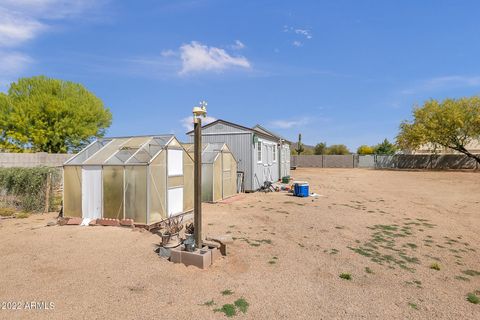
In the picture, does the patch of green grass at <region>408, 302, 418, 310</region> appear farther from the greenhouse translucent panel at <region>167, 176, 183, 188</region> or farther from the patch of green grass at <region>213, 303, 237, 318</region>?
the greenhouse translucent panel at <region>167, 176, 183, 188</region>

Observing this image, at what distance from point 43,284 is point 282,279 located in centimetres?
466

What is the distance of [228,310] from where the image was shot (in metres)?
4.36

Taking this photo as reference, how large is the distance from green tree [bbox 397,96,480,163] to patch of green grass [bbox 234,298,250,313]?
4044cm

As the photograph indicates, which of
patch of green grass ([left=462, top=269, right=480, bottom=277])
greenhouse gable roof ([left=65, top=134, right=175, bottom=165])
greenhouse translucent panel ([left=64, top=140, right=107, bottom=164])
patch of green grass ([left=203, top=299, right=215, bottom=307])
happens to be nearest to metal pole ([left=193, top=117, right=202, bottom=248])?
patch of green grass ([left=203, top=299, right=215, bottom=307])

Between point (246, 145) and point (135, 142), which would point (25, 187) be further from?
point (246, 145)

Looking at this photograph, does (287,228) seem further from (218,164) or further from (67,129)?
(67,129)

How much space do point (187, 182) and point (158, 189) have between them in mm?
1812

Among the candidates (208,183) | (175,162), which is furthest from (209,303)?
(208,183)

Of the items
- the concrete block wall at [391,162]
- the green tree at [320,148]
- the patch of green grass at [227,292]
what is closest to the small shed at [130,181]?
the patch of green grass at [227,292]

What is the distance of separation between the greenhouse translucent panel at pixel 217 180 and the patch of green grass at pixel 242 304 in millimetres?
9563

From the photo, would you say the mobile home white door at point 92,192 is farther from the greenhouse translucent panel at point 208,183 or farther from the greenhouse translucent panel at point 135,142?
the greenhouse translucent panel at point 208,183

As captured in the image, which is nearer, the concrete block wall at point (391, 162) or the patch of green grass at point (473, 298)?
the patch of green grass at point (473, 298)

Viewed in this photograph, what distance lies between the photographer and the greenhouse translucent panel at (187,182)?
11.2 metres

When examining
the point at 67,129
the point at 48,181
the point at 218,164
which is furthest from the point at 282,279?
the point at 67,129
